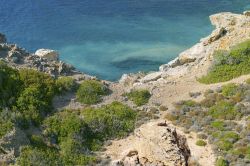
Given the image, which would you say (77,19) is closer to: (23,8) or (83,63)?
(23,8)

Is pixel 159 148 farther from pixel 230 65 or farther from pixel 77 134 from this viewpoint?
pixel 230 65

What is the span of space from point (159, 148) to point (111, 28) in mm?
54530

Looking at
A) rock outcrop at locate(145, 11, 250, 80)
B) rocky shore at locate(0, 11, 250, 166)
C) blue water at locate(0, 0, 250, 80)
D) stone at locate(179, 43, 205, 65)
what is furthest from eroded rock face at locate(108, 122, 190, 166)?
blue water at locate(0, 0, 250, 80)

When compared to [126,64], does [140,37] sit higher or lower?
higher

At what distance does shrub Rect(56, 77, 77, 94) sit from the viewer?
41.8m

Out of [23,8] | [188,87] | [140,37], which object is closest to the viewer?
[188,87]

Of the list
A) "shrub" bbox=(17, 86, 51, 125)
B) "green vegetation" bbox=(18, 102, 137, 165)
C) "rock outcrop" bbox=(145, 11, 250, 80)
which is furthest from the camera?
"rock outcrop" bbox=(145, 11, 250, 80)

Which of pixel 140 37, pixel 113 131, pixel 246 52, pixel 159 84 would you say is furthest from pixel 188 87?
pixel 140 37

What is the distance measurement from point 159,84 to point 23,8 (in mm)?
48270

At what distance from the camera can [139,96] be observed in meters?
41.8

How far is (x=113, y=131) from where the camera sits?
36.8 m

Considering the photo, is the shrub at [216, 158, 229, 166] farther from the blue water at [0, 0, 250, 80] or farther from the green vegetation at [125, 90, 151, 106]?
the blue water at [0, 0, 250, 80]

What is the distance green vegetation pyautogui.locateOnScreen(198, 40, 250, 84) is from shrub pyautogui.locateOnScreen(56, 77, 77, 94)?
35.9 ft

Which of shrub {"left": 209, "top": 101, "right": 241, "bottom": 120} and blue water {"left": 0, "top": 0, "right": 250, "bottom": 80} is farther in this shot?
blue water {"left": 0, "top": 0, "right": 250, "bottom": 80}
